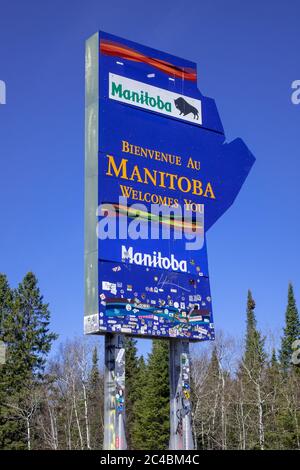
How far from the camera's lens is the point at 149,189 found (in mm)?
19750

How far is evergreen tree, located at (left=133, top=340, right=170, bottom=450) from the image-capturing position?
3819 cm

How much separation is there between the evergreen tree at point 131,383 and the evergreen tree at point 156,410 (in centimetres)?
334

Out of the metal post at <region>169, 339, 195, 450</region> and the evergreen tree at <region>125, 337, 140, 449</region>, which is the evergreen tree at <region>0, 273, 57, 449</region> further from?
the metal post at <region>169, 339, 195, 450</region>

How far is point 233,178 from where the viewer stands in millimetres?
21969

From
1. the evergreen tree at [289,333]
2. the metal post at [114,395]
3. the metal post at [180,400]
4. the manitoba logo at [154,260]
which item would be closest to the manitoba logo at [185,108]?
the manitoba logo at [154,260]

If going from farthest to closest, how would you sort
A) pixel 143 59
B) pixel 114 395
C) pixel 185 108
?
pixel 185 108
pixel 143 59
pixel 114 395

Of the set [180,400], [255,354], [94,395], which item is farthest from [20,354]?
[180,400]

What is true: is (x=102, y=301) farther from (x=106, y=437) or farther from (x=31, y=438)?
(x=31, y=438)

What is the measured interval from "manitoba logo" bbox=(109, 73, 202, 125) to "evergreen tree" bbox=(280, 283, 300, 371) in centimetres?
3046

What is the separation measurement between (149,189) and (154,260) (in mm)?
2121

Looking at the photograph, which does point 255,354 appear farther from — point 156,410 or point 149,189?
point 149,189

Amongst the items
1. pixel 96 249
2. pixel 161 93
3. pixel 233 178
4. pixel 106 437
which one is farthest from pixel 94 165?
pixel 106 437

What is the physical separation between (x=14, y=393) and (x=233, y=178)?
23.0m

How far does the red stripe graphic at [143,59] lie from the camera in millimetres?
19719
